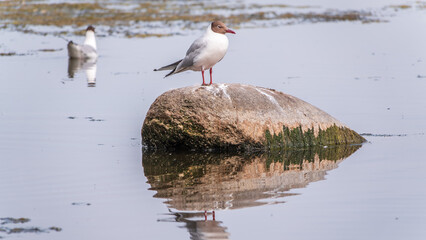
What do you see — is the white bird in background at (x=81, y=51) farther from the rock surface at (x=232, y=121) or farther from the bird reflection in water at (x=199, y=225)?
the bird reflection in water at (x=199, y=225)

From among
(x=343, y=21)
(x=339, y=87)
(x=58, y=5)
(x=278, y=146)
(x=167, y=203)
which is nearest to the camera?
(x=167, y=203)

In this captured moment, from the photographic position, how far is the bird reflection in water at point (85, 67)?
19216 millimetres

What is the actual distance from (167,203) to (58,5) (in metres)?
35.7

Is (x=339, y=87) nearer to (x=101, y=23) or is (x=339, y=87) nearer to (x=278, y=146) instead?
(x=278, y=146)

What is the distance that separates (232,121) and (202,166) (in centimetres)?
85

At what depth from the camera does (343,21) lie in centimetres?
3403

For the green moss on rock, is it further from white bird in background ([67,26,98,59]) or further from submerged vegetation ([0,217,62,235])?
white bird in background ([67,26,98,59])

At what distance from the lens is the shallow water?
7691mm

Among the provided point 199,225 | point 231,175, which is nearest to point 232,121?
point 231,175

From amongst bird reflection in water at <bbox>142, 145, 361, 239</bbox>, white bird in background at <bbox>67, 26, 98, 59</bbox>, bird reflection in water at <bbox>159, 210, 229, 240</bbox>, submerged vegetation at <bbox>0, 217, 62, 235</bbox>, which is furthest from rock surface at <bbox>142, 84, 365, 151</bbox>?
white bird in background at <bbox>67, 26, 98, 59</bbox>

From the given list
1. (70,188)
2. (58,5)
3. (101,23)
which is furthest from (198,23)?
(70,188)

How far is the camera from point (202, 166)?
10.4m

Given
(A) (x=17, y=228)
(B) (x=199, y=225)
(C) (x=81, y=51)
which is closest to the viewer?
(A) (x=17, y=228)

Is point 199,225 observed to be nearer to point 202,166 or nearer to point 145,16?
point 202,166
